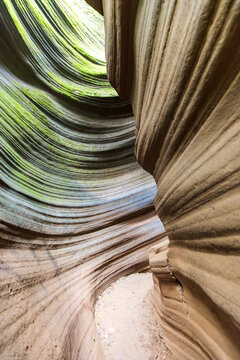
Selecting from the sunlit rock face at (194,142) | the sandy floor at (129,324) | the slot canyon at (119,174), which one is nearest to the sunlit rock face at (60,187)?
the slot canyon at (119,174)

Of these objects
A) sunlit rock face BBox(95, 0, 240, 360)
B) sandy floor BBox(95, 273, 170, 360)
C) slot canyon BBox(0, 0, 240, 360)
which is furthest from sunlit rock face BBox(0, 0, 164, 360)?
sunlit rock face BBox(95, 0, 240, 360)

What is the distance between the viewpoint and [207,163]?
1.23m

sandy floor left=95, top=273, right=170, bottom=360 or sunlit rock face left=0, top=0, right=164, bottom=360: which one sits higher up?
sunlit rock face left=0, top=0, right=164, bottom=360

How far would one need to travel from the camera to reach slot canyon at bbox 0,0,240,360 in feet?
3.72

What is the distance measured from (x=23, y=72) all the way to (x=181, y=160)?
14.0ft

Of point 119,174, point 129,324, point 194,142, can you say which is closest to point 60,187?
point 119,174

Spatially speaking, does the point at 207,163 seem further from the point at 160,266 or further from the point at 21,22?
the point at 21,22

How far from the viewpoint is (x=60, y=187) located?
405 cm

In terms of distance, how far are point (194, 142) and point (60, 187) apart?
316 cm

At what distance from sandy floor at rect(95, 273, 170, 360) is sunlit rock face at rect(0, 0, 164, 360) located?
0.80 ft

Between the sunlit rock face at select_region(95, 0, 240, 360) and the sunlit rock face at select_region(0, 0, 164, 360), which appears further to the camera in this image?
the sunlit rock face at select_region(0, 0, 164, 360)

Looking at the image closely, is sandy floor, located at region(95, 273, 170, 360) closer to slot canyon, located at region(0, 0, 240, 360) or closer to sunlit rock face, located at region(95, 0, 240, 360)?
slot canyon, located at region(0, 0, 240, 360)

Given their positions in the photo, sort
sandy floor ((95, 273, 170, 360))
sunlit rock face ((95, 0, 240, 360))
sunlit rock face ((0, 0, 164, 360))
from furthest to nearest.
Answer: sandy floor ((95, 273, 170, 360))
sunlit rock face ((0, 0, 164, 360))
sunlit rock face ((95, 0, 240, 360))

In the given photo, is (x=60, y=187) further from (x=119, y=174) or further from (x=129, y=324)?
(x=129, y=324)
